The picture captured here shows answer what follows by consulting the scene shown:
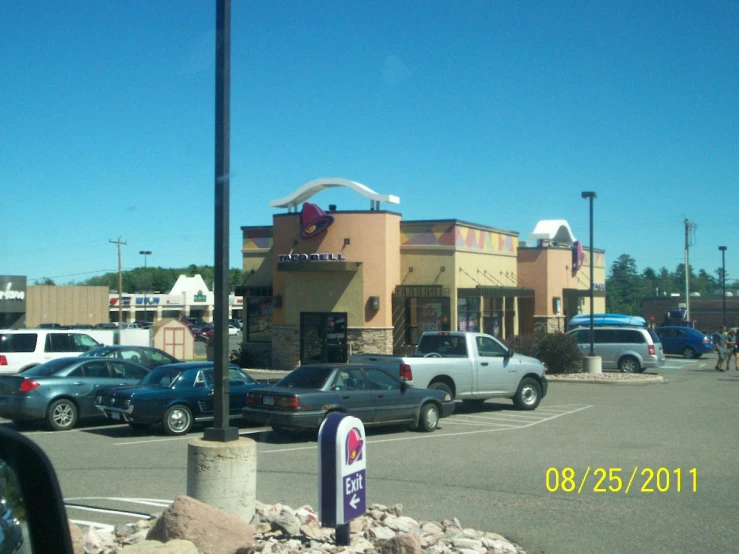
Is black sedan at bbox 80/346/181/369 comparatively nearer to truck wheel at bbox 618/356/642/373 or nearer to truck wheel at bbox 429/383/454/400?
truck wheel at bbox 429/383/454/400

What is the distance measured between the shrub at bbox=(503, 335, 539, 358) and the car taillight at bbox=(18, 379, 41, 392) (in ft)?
57.7

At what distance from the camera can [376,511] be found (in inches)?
308

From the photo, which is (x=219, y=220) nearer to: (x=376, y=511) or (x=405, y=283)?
(x=376, y=511)

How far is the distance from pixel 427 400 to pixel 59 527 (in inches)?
483

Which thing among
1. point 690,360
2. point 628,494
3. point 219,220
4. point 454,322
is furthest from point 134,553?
point 690,360

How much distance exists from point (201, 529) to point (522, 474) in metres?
5.53

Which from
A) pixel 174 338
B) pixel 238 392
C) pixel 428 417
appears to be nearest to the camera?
pixel 428 417

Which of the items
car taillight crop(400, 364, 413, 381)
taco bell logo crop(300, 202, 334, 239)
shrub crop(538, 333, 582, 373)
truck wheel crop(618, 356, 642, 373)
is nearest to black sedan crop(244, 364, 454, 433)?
car taillight crop(400, 364, 413, 381)

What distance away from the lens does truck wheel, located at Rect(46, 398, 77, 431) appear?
15148 millimetres

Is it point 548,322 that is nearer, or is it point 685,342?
point 548,322

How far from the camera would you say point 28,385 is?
49.3ft
